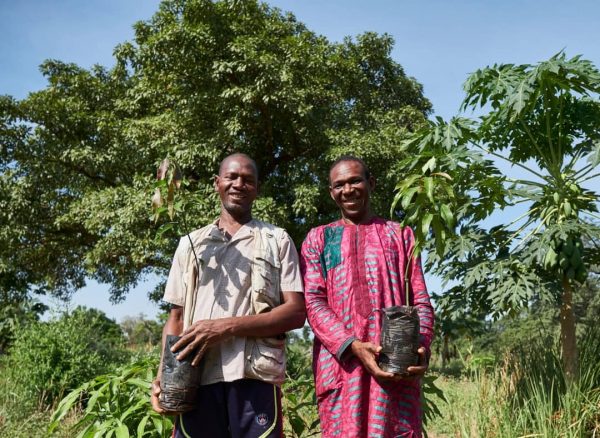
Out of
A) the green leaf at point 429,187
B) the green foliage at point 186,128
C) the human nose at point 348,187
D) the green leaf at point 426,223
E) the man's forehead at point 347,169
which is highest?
the green foliage at point 186,128

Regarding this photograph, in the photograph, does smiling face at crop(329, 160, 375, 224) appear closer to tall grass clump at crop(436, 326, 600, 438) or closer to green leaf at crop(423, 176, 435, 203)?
green leaf at crop(423, 176, 435, 203)

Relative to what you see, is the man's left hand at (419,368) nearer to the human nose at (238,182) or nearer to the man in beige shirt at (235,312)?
the man in beige shirt at (235,312)

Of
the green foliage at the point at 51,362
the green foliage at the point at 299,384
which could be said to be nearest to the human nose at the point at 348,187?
the green foliage at the point at 299,384

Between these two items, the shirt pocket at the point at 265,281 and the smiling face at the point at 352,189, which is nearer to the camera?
the shirt pocket at the point at 265,281

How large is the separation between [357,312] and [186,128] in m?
8.84

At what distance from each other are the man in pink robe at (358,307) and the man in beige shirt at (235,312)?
0.13 meters

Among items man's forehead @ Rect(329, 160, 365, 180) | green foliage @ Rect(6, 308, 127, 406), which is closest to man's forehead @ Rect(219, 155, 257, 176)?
man's forehead @ Rect(329, 160, 365, 180)

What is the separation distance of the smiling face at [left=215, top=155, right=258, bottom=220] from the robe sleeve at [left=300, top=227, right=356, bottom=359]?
1.04ft

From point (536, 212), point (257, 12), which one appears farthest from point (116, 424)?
point (257, 12)

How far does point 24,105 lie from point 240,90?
5.07 metres

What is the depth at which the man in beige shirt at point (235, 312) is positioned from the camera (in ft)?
6.92

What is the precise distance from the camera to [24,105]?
11758mm

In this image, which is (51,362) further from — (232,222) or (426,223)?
(426,223)

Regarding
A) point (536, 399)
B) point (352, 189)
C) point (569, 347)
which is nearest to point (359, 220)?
point (352, 189)
